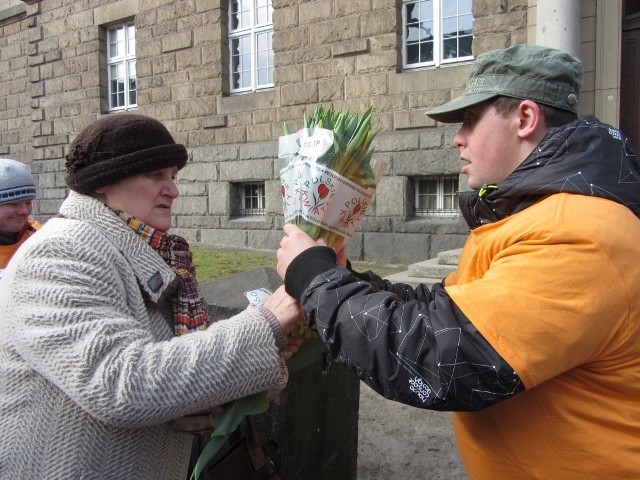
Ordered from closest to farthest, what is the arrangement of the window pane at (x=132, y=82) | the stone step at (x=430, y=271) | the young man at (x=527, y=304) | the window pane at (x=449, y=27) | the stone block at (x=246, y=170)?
the young man at (x=527, y=304)
the stone step at (x=430, y=271)
the window pane at (x=449, y=27)
the stone block at (x=246, y=170)
the window pane at (x=132, y=82)

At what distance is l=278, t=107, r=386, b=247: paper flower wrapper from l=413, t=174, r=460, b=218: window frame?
6.23 m

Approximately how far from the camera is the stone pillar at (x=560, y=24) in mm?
6277

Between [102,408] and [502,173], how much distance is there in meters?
1.24

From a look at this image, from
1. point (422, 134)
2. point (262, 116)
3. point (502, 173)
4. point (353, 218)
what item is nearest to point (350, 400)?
point (353, 218)

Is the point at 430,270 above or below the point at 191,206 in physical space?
below

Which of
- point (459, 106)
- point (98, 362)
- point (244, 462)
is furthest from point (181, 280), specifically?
point (459, 106)

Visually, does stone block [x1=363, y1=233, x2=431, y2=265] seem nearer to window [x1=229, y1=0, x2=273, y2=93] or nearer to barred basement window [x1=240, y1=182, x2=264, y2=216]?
barred basement window [x1=240, y1=182, x2=264, y2=216]

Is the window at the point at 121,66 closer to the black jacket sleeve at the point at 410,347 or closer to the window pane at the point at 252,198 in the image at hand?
the window pane at the point at 252,198

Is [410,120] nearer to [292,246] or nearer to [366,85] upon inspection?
[366,85]

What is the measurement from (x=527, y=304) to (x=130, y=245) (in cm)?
110

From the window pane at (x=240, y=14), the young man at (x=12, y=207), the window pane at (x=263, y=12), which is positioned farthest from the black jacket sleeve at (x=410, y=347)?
the window pane at (x=240, y=14)

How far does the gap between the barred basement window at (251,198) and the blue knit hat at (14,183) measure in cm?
614

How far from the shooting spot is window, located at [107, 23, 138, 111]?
1147cm

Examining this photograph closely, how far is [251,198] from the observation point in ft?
33.6
